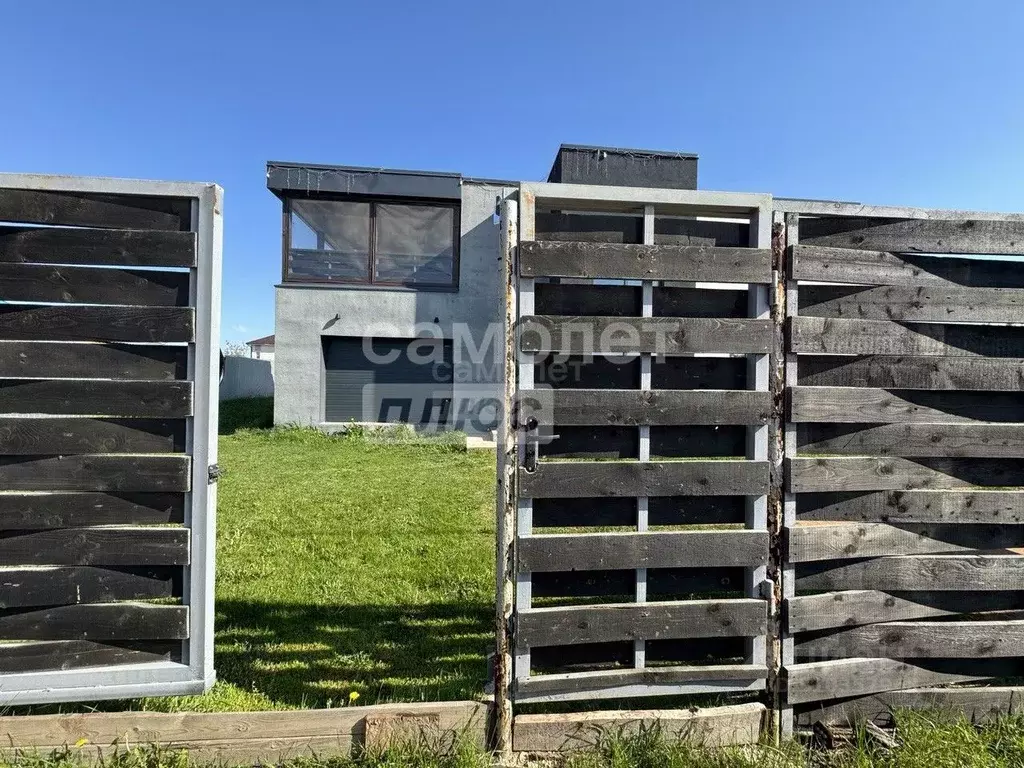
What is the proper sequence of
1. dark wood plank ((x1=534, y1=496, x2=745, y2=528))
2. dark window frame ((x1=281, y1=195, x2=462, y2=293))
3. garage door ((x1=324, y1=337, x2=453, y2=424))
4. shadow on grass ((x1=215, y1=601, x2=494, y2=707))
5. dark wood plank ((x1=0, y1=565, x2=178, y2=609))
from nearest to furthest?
dark wood plank ((x1=0, y1=565, x2=178, y2=609))
dark wood plank ((x1=534, y1=496, x2=745, y2=528))
shadow on grass ((x1=215, y1=601, x2=494, y2=707))
dark window frame ((x1=281, y1=195, x2=462, y2=293))
garage door ((x1=324, y1=337, x2=453, y2=424))

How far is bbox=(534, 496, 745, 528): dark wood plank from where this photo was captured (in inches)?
77.9

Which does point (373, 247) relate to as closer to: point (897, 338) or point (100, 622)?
point (100, 622)

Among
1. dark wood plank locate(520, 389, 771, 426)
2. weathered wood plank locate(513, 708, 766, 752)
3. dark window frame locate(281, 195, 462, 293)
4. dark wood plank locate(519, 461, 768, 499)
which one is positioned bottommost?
weathered wood plank locate(513, 708, 766, 752)

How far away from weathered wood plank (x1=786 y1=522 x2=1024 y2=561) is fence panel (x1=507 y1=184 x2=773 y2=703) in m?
0.17

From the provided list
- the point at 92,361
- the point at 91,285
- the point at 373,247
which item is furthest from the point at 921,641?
A: the point at 373,247

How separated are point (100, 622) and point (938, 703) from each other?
132 inches

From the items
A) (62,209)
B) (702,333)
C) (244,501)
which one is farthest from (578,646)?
(244,501)

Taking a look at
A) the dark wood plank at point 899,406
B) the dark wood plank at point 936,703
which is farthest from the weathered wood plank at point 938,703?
the dark wood plank at point 899,406

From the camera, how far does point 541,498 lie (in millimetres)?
1945

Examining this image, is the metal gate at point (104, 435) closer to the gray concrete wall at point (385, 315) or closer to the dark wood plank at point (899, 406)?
the dark wood plank at point (899, 406)

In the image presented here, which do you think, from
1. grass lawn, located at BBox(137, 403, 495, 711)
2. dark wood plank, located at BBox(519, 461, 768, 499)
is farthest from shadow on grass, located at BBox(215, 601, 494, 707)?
dark wood plank, located at BBox(519, 461, 768, 499)

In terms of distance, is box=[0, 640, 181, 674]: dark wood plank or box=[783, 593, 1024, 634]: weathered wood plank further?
box=[783, 593, 1024, 634]: weathered wood plank

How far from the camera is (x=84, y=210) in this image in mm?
1930

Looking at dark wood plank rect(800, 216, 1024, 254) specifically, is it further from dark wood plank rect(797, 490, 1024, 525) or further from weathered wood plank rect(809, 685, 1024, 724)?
weathered wood plank rect(809, 685, 1024, 724)
